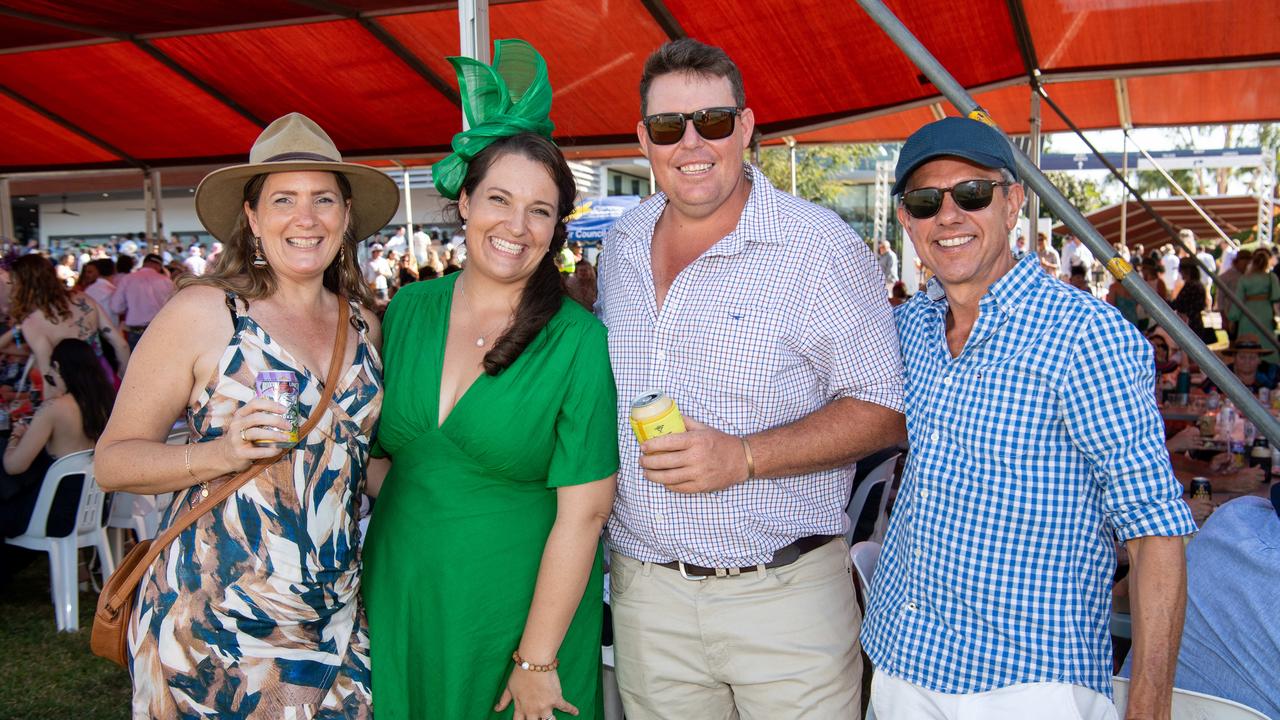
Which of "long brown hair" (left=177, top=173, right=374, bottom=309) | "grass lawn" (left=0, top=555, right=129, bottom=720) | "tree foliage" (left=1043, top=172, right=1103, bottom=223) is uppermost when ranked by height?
"tree foliage" (left=1043, top=172, right=1103, bottom=223)

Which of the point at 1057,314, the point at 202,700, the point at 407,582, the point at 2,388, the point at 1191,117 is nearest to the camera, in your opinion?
the point at 1057,314

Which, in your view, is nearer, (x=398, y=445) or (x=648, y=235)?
(x=398, y=445)

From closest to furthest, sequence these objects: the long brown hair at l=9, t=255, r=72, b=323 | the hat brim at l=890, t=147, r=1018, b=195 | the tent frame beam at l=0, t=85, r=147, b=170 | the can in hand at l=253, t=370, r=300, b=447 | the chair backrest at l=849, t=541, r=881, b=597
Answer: the can in hand at l=253, t=370, r=300, b=447 < the hat brim at l=890, t=147, r=1018, b=195 < the chair backrest at l=849, t=541, r=881, b=597 < the long brown hair at l=9, t=255, r=72, b=323 < the tent frame beam at l=0, t=85, r=147, b=170

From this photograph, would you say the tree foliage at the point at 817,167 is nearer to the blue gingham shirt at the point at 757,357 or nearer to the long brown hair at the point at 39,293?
the long brown hair at the point at 39,293

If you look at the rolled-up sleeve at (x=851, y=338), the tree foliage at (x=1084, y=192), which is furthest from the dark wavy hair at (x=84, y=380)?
the tree foliage at (x=1084, y=192)

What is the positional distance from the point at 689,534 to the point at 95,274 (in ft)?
38.8

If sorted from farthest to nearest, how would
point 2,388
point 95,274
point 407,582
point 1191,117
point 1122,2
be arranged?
point 95,274 → point 1191,117 → point 2,388 → point 1122,2 → point 407,582

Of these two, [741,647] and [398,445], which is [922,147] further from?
[398,445]

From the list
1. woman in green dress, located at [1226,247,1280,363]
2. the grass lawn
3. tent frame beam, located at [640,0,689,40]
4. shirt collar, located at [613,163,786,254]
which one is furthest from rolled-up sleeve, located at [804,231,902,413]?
woman in green dress, located at [1226,247,1280,363]

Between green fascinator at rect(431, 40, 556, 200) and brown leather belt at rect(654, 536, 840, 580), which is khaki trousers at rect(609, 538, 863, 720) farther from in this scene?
green fascinator at rect(431, 40, 556, 200)

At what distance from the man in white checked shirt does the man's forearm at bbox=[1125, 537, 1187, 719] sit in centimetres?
63

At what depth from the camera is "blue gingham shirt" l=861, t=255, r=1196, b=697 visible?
1.72m

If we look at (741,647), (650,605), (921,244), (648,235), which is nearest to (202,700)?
(650,605)

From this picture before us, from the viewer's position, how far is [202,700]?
2020mm
